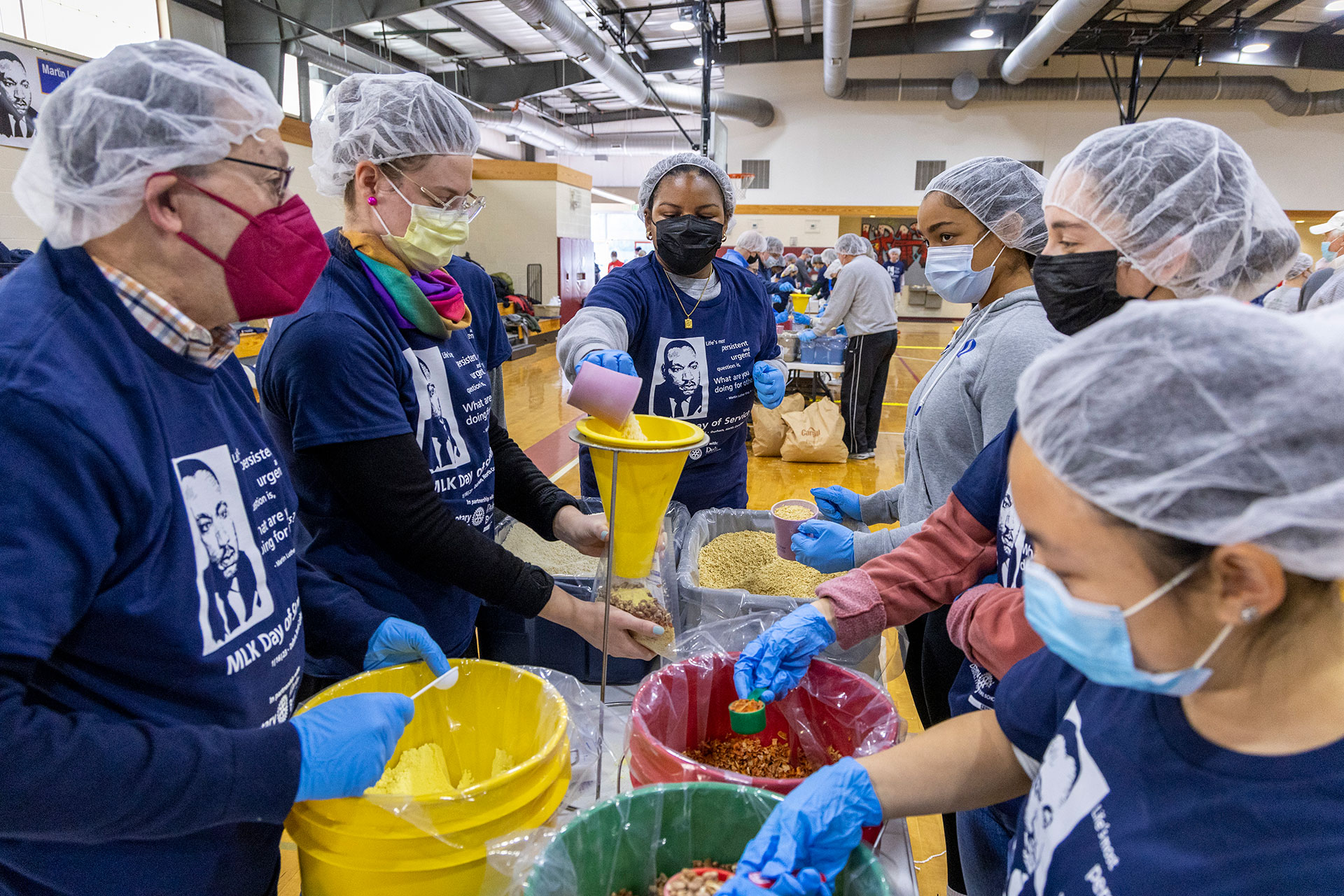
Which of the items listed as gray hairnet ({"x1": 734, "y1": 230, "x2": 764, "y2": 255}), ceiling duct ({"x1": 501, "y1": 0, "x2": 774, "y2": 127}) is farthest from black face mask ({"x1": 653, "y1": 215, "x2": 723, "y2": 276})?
ceiling duct ({"x1": 501, "y1": 0, "x2": 774, "y2": 127})

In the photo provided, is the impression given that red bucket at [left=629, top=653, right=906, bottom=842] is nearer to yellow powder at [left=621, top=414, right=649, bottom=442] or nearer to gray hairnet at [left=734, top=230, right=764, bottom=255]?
yellow powder at [left=621, top=414, right=649, bottom=442]

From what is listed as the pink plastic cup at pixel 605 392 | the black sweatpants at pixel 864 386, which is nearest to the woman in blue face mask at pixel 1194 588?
the pink plastic cup at pixel 605 392

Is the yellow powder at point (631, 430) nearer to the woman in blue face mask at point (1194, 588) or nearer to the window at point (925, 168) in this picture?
the woman in blue face mask at point (1194, 588)

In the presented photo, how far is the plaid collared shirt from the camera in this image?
2.48ft

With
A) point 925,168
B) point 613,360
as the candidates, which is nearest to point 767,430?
point 613,360

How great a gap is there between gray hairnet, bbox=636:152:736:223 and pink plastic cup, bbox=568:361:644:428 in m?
1.13

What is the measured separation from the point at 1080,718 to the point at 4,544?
0.95 m

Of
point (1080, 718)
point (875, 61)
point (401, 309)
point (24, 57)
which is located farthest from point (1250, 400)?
point (875, 61)

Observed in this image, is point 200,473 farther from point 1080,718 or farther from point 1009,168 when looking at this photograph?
point 1009,168

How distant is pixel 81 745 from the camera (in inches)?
25.1

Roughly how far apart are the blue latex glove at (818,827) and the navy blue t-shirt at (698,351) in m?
1.29

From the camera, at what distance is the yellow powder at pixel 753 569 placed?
2.02 meters

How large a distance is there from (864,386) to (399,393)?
17.6 feet

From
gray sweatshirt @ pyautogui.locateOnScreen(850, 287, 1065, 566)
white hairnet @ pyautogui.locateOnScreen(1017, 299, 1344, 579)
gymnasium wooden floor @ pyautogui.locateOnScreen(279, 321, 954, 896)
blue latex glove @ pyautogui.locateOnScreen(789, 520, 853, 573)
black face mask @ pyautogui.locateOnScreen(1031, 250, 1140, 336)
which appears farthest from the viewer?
gymnasium wooden floor @ pyautogui.locateOnScreen(279, 321, 954, 896)
